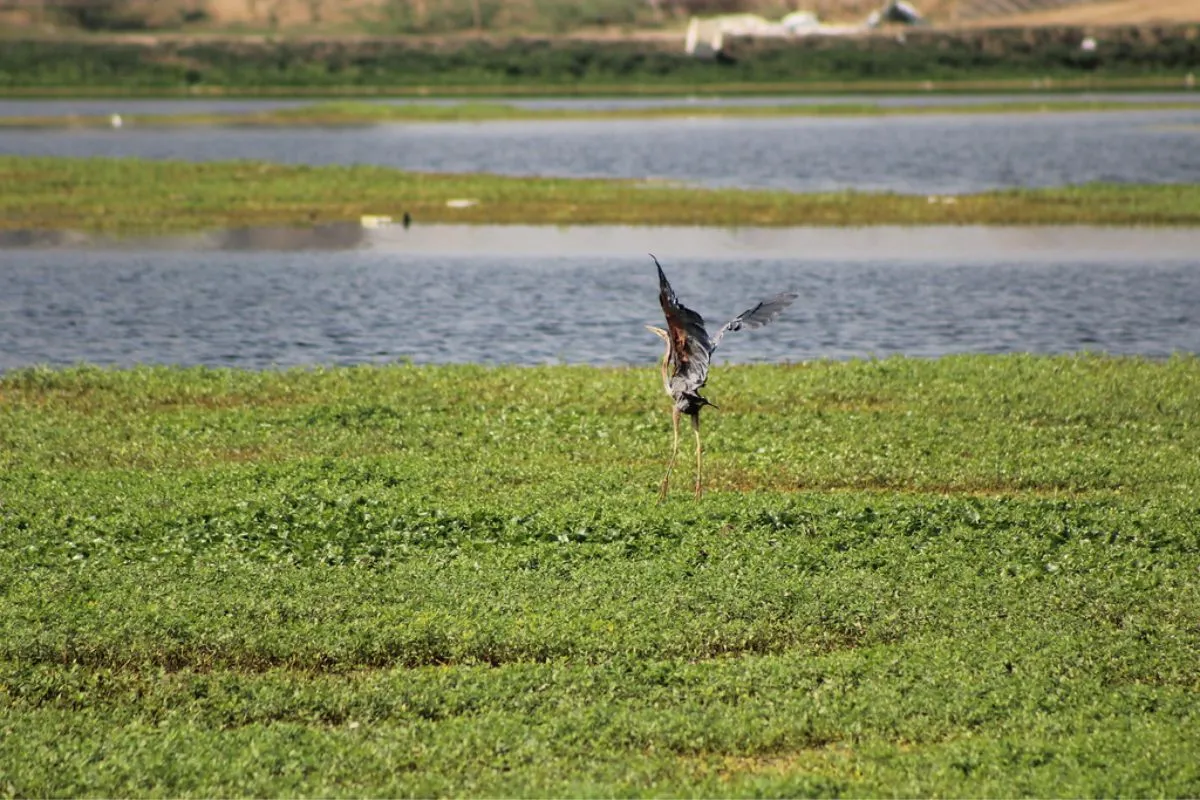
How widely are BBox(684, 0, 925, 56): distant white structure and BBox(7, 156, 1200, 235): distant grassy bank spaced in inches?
3193

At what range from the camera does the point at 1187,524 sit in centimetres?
1378

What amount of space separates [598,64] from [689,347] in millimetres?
113257

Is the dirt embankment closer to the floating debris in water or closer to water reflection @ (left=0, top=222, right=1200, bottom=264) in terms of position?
water reflection @ (left=0, top=222, right=1200, bottom=264)

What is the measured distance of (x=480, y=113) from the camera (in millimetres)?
85125

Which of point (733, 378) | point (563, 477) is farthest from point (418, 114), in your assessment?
point (563, 477)

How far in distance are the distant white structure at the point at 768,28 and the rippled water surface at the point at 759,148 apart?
150ft

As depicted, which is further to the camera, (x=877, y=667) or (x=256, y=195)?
(x=256, y=195)

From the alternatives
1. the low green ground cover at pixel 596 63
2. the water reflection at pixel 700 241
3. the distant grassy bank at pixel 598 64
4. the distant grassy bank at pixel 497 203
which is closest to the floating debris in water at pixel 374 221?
the water reflection at pixel 700 241

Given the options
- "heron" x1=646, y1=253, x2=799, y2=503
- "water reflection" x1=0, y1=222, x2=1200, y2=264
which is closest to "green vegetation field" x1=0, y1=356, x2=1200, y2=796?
"heron" x1=646, y1=253, x2=799, y2=503

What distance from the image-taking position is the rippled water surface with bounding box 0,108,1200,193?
180 ft

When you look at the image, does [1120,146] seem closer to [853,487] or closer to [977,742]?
[853,487]

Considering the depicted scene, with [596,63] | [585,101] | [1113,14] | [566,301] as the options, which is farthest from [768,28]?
[566,301]

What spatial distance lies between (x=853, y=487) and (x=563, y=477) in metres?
2.92

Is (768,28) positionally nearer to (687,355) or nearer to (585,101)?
(585,101)
